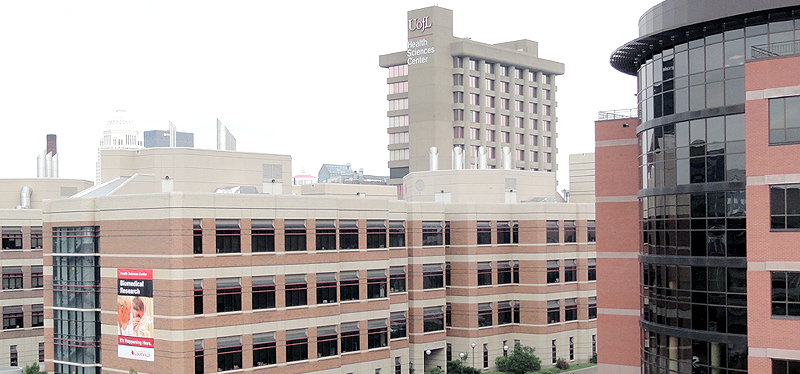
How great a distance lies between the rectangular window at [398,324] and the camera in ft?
223

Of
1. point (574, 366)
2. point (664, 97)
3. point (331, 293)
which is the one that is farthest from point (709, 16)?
point (574, 366)

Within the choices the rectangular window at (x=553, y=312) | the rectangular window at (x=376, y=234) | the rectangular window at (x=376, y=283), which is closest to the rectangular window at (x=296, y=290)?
the rectangular window at (x=376, y=283)

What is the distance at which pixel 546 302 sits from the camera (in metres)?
78.0

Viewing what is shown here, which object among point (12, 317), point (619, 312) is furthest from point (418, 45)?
point (619, 312)

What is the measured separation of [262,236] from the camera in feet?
185

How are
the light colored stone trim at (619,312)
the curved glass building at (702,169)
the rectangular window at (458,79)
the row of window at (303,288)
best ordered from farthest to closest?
1. the rectangular window at (458,79)
2. the row of window at (303,288)
3. the light colored stone trim at (619,312)
4. the curved glass building at (702,169)

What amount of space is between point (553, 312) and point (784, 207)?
42.4 meters

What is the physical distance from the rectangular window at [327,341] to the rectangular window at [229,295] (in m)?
6.90

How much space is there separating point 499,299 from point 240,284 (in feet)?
99.2

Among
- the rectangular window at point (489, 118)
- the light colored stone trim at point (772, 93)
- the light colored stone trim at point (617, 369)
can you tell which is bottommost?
the light colored stone trim at point (617, 369)

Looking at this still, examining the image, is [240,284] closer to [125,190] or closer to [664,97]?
[125,190]

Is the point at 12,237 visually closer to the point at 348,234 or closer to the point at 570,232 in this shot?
the point at 348,234

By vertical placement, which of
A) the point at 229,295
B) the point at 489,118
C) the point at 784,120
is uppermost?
the point at 489,118

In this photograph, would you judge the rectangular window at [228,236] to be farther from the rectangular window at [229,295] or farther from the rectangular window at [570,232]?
the rectangular window at [570,232]
